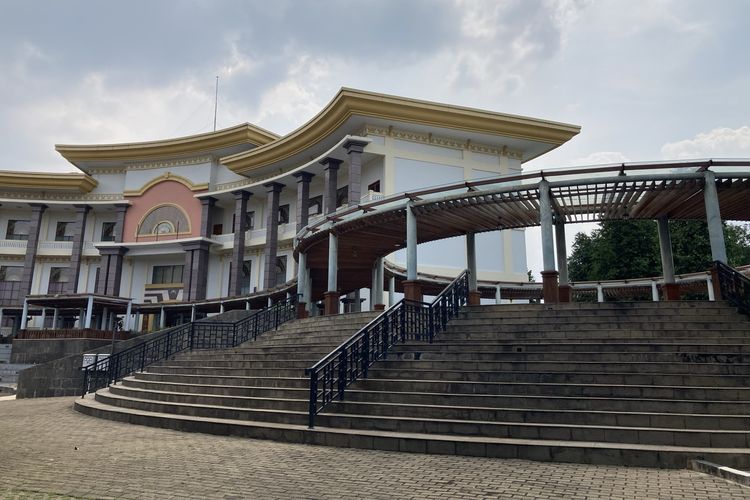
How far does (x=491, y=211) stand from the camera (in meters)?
13.9

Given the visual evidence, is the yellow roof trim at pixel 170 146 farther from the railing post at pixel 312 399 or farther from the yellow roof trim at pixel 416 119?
the railing post at pixel 312 399

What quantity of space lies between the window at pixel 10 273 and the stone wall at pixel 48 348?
1604 centimetres

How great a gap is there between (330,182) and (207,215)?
11896 mm

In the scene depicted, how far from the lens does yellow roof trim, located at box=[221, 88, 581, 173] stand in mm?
25828

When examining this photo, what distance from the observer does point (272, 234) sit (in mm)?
32250

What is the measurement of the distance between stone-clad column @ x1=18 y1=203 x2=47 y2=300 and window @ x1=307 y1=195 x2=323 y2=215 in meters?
20.9

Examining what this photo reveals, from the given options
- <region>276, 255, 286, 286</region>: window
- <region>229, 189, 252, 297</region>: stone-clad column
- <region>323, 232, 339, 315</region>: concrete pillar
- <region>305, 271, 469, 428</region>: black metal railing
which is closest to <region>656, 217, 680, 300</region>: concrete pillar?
<region>305, 271, 469, 428</region>: black metal railing

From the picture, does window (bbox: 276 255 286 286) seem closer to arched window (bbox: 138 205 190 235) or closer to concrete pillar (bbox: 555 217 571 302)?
arched window (bbox: 138 205 190 235)

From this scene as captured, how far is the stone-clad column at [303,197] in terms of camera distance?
30172 millimetres

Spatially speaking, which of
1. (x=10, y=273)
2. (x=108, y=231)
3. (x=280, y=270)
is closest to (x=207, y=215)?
(x=280, y=270)

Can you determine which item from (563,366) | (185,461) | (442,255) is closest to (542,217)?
(563,366)

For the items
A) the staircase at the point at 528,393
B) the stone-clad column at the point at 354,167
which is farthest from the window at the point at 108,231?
the staircase at the point at 528,393

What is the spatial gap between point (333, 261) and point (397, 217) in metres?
2.85

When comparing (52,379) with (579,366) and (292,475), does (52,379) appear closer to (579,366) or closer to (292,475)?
(292,475)
